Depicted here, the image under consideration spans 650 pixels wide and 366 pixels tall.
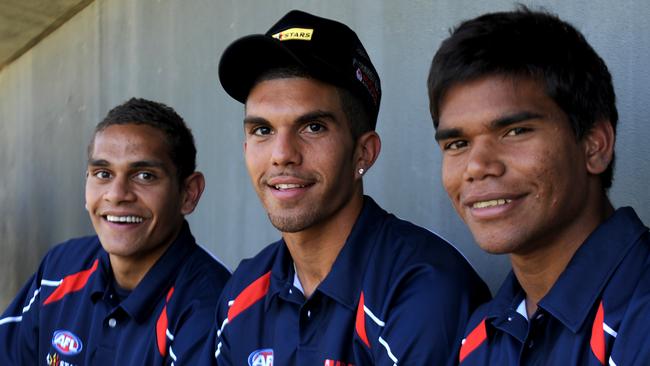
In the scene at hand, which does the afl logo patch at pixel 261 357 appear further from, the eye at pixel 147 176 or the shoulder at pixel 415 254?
the eye at pixel 147 176

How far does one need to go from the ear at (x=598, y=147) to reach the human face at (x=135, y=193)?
5.26ft

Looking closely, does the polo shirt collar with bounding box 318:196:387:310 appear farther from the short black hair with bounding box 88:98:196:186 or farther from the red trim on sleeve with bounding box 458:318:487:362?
the short black hair with bounding box 88:98:196:186

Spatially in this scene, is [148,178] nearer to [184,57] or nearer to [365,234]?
[365,234]

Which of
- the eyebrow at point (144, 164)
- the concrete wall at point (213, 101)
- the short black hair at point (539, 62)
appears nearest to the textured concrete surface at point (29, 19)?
the concrete wall at point (213, 101)

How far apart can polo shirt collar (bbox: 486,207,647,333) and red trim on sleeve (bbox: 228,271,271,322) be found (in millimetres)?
958

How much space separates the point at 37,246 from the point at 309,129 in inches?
217

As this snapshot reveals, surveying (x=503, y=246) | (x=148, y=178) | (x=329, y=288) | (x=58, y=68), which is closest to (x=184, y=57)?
(x=148, y=178)

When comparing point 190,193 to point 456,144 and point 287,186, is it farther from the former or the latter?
point 456,144

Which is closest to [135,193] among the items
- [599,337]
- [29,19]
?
[599,337]

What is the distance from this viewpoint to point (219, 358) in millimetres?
2488

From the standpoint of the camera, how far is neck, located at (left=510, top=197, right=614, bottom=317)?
5.81 ft

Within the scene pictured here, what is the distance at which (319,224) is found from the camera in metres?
2.35

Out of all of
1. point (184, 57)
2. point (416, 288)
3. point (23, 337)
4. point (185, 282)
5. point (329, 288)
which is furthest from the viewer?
point (184, 57)

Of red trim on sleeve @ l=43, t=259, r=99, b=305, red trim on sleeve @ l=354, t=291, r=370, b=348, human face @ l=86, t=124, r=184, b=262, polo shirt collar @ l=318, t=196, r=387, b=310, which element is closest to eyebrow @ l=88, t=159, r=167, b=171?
human face @ l=86, t=124, r=184, b=262
